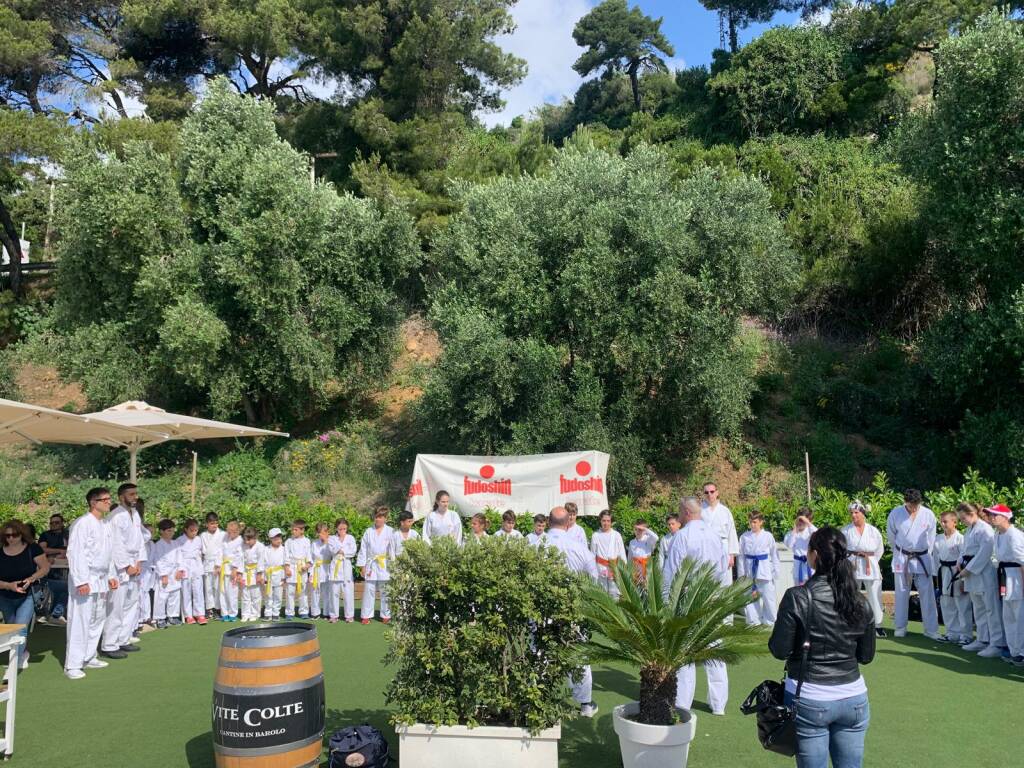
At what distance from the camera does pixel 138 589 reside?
10.2 m

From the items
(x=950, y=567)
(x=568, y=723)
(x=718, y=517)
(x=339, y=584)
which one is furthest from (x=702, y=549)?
(x=339, y=584)

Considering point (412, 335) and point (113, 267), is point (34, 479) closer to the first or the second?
point (113, 267)

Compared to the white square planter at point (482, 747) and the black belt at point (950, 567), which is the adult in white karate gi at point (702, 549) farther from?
the black belt at point (950, 567)

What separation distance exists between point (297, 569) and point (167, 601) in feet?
6.40

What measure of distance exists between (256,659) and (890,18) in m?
37.6

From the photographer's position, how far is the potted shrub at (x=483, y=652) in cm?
518

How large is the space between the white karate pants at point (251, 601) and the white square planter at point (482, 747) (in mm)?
8368

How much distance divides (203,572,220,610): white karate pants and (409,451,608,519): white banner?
386 cm

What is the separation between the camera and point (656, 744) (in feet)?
16.7

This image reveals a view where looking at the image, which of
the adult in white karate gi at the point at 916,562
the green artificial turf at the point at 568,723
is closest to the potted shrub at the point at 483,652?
the green artificial turf at the point at 568,723

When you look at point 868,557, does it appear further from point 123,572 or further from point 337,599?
point 123,572

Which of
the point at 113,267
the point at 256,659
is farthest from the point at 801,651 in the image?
the point at 113,267

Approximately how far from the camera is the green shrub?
5.23m

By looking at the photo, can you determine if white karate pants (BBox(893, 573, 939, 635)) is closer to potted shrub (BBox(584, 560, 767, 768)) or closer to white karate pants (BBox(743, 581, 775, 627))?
white karate pants (BBox(743, 581, 775, 627))
